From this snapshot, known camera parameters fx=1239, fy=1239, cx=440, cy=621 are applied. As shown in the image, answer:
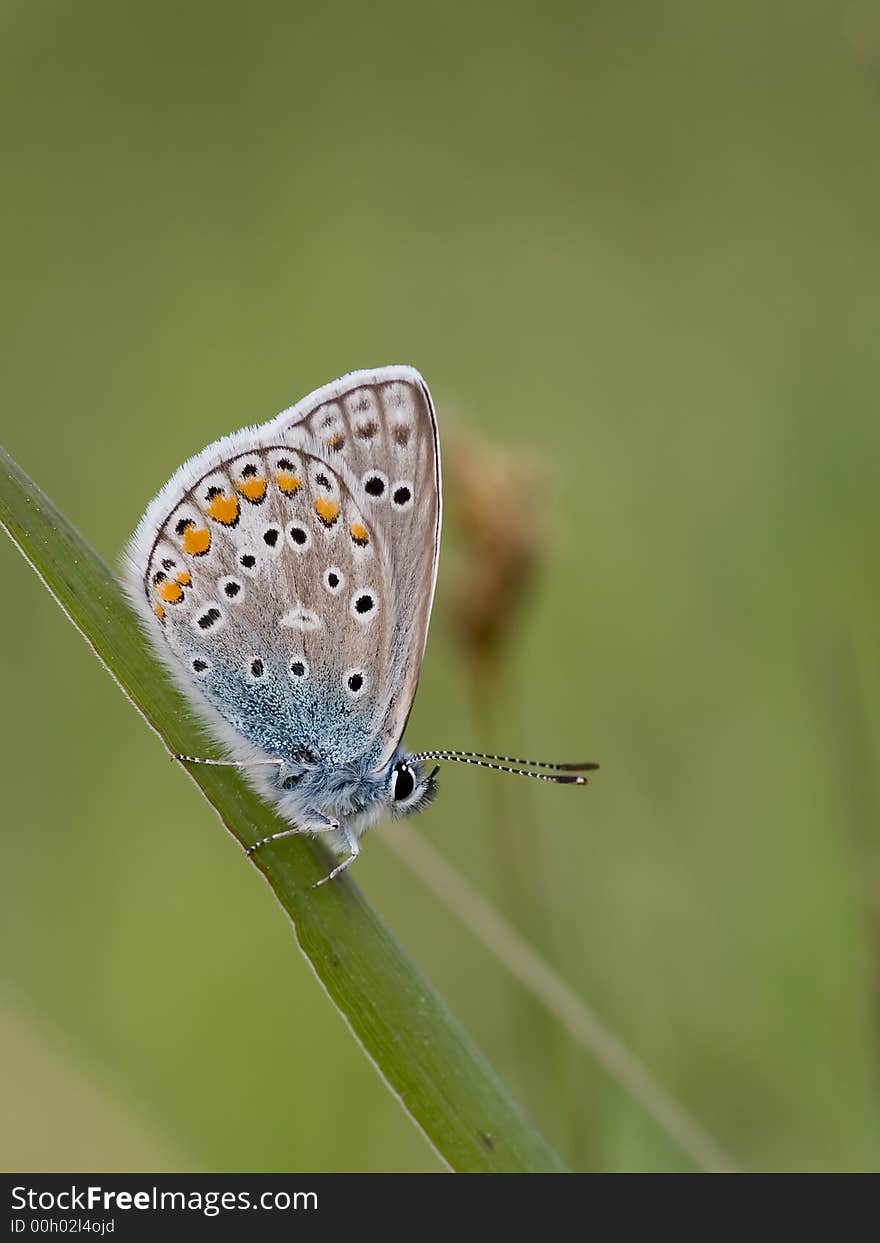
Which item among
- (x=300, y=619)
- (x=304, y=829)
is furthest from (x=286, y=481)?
(x=304, y=829)

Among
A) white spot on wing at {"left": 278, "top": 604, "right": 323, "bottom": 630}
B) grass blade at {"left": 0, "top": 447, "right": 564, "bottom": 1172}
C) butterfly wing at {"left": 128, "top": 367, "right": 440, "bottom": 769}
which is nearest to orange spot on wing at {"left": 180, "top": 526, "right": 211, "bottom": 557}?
butterfly wing at {"left": 128, "top": 367, "right": 440, "bottom": 769}

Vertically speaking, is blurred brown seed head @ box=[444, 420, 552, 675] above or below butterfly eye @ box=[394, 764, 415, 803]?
above

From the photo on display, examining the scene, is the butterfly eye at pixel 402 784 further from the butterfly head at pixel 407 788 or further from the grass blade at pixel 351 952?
the grass blade at pixel 351 952

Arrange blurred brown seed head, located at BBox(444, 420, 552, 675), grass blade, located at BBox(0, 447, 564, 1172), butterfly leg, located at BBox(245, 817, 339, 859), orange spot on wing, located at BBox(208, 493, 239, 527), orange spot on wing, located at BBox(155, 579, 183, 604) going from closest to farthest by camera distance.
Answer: grass blade, located at BBox(0, 447, 564, 1172) → butterfly leg, located at BBox(245, 817, 339, 859) → orange spot on wing, located at BBox(155, 579, 183, 604) → orange spot on wing, located at BBox(208, 493, 239, 527) → blurred brown seed head, located at BBox(444, 420, 552, 675)

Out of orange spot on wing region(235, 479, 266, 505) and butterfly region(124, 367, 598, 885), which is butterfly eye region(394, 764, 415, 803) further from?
orange spot on wing region(235, 479, 266, 505)

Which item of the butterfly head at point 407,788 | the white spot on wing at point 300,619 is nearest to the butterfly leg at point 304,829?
the butterfly head at point 407,788

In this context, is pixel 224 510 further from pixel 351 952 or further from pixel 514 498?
pixel 351 952

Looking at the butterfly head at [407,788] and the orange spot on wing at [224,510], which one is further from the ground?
the orange spot on wing at [224,510]

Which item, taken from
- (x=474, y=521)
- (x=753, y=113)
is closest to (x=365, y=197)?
(x=753, y=113)
